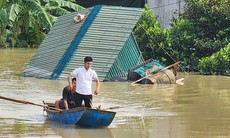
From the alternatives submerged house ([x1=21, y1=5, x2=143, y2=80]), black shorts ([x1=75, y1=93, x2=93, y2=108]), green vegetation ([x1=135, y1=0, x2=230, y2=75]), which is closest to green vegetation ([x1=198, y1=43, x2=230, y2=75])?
green vegetation ([x1=135, y1=0, x2=230, y2=75])

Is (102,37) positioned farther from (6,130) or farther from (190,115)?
(6,130)

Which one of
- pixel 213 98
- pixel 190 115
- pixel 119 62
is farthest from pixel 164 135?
pixel 119 62

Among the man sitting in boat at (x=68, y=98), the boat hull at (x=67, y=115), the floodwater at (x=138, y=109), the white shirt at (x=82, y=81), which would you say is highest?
the white shirt at (x=82, y=81)

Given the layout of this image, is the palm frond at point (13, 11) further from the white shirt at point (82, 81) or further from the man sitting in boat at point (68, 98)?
the white shirt at point (82, 81)

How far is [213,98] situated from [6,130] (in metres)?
7.03

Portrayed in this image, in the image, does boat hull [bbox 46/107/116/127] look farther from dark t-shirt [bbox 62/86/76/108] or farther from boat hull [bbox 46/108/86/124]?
dark t-shirt [bbox 62/86/76/108]

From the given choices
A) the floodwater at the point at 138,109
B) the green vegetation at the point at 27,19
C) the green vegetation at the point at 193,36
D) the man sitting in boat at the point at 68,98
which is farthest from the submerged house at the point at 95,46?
the green vegetation at the point at 27,19

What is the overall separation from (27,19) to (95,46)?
37.8 ft

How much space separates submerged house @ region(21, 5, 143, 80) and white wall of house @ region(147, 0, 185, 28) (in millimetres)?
7126

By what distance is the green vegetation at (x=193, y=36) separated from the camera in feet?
81.0

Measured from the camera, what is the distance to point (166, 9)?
3006 cm

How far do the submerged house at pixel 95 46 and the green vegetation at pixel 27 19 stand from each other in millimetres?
7966

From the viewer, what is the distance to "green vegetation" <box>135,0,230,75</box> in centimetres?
2470

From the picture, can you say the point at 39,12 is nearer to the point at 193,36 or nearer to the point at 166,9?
the point at 166,9
